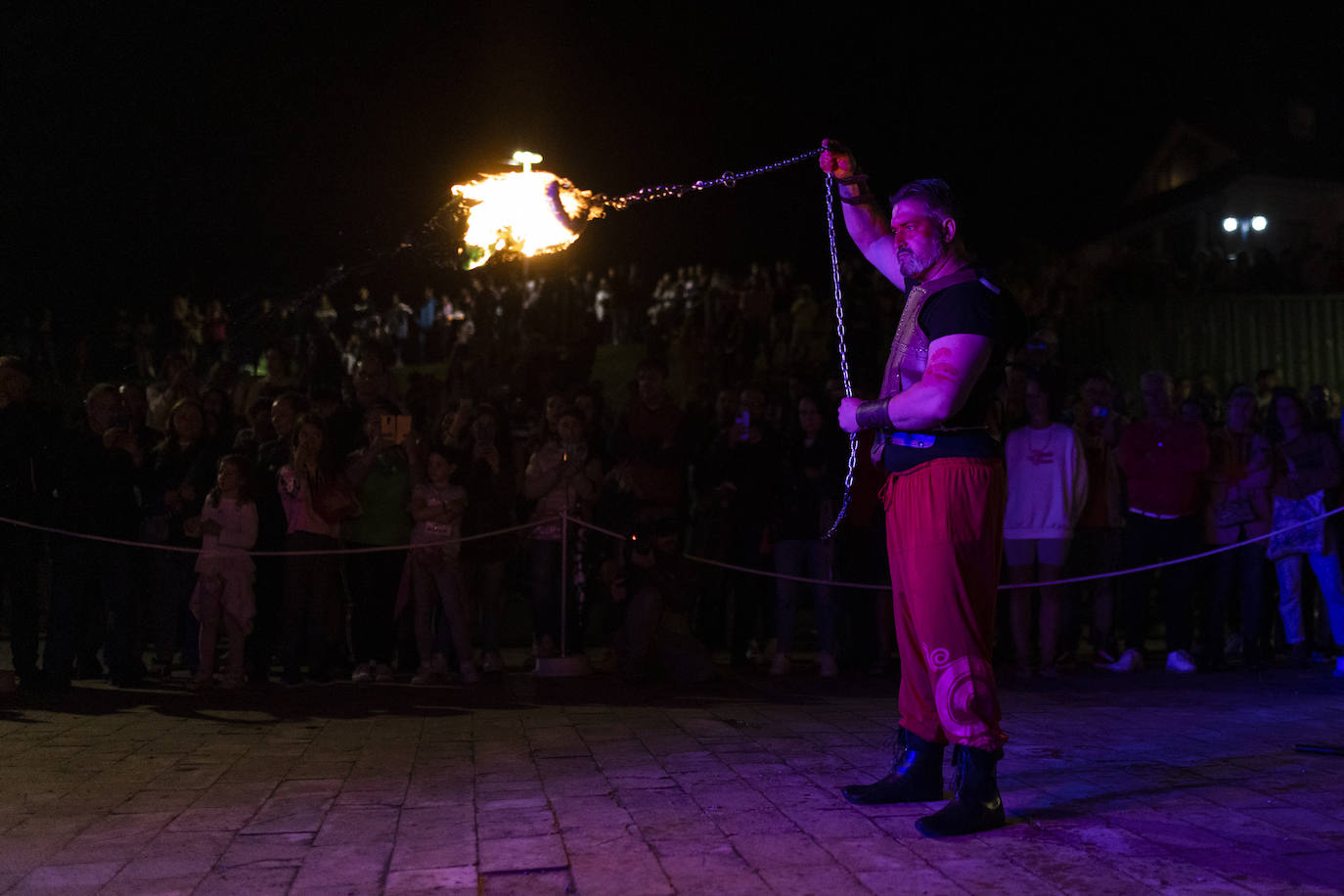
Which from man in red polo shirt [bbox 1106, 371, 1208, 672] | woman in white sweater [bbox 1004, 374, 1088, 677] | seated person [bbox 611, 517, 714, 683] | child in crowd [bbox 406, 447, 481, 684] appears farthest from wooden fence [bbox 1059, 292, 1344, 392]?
child in crowd [bbox 406, 447, 481, 684]

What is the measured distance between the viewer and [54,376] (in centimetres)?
1792

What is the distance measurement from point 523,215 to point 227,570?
10.8ft

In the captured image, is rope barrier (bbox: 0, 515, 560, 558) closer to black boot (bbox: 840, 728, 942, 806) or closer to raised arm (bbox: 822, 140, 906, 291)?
raised arm (bbox: 822, 140, 906, 291)

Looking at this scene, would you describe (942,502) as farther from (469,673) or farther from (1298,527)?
(1298,527)

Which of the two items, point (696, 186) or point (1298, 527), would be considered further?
point (1298, 527)

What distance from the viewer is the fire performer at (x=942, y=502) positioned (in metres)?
4.44

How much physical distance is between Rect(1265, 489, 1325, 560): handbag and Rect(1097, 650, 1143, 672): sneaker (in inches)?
53.0

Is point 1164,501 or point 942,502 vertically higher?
point 1164,501

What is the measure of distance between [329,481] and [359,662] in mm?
1375

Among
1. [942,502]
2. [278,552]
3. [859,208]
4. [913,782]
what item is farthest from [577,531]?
[942,502]

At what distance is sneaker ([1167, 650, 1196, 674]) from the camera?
948 cm

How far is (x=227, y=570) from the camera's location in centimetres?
912

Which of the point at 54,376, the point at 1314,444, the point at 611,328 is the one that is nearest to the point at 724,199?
the point at 611,328

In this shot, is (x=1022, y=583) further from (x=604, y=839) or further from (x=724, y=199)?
(x=724, y=199)
